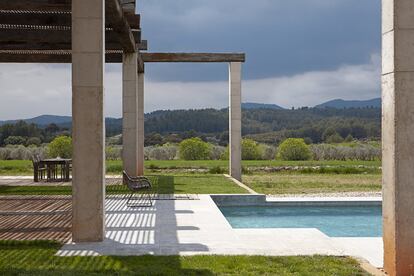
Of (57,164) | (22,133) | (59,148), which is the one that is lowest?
(57,164)

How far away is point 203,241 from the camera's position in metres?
7.10

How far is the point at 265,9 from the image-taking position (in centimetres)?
1606

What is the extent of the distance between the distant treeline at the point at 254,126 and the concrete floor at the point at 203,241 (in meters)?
44.6

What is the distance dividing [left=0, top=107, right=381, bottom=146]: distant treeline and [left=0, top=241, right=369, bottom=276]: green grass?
154 ft

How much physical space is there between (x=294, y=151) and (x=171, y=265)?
25.4 metres

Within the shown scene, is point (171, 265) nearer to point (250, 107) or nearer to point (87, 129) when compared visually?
point (87, 129)

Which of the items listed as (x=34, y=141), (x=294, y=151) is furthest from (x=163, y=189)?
(x=34, y=141)

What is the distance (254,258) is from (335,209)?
272 inches

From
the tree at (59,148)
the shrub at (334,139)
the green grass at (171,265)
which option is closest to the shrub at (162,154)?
the tree at (59,148)

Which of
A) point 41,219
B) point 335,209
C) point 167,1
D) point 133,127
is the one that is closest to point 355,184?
point 335,209

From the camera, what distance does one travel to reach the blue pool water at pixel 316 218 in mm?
10695

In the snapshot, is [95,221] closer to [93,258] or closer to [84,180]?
[84,180]

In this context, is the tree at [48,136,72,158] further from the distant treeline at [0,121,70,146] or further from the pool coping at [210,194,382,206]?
the distant treeline at [0,121,70,146]

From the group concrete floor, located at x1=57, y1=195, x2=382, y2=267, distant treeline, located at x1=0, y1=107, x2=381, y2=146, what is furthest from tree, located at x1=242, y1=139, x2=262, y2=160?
distant treeline, located at x1=0, y1=107, x2=381, y2=146
